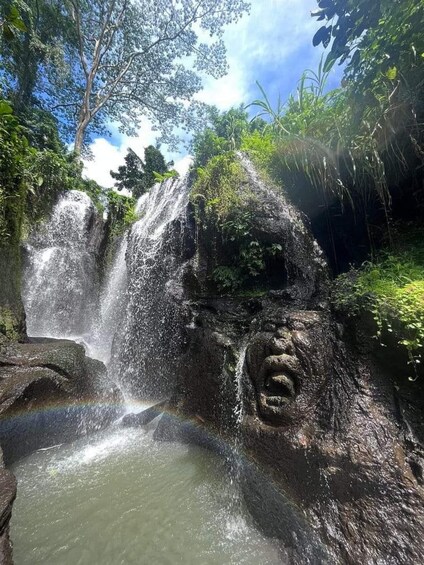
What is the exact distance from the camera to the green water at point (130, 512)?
270 cm

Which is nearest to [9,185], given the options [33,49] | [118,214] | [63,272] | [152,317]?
[63,272]

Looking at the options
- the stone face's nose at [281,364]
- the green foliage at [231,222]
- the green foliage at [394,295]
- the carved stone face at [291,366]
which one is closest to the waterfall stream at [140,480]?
the carved stone face at [291,366]

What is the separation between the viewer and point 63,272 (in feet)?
33.5

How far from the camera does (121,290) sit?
10.5m

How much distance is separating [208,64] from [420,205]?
20207 millimetres

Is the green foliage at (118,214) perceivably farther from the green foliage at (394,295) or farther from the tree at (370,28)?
the tree at (370,28)

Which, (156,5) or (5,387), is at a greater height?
(156,5)

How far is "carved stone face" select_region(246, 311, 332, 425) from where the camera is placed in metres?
3.51

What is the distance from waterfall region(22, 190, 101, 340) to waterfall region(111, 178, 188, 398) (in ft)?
8.70

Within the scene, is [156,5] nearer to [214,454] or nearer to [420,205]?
[420,205]

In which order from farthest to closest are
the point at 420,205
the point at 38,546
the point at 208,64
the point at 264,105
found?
the point at 208,64, the point at 264,105, the point at 420,205, the point at 38,546

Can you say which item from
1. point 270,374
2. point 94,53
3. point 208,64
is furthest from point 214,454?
point 208,64

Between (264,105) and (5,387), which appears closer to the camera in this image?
(5,387)

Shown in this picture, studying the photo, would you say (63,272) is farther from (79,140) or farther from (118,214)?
(79,140)
